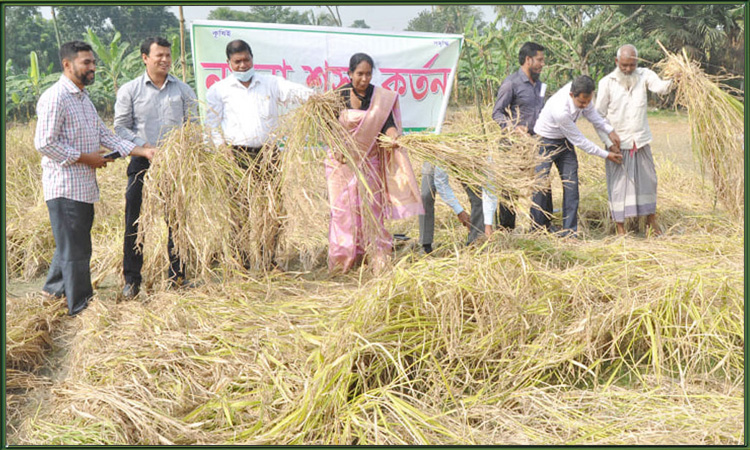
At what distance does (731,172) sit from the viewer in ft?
15.0

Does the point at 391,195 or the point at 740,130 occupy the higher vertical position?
the point at 740,130

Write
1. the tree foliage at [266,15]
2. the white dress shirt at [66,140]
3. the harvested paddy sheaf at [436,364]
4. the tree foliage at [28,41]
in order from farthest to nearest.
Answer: the tree foliage at [266,15], the tree foliage at [28,41], the white dress shirt at [66,140], the harvested paddy sheaf at [436,364]

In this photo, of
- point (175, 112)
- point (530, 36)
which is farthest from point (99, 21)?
point (175, 112)

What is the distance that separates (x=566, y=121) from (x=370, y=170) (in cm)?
169

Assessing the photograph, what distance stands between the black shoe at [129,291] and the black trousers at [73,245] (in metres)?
0.24

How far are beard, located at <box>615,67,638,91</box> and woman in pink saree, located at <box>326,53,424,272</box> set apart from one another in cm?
198

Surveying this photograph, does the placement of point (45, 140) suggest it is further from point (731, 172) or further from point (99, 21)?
point (99, 21)

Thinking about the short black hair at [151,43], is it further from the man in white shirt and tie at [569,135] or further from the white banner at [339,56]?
the man in white shirt and tie at [569,135]

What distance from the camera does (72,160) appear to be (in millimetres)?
3609

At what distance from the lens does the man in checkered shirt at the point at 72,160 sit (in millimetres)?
3557

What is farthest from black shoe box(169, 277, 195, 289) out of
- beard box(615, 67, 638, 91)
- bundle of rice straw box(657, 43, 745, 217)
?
bundle of rice straw box(657, 43, 745, 217)

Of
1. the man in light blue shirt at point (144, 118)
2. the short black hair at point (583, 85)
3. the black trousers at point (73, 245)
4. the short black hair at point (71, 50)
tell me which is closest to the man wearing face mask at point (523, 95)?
the short black hair at point (583, 85)

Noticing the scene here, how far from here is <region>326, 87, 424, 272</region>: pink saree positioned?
3.93 metres

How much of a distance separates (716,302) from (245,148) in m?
2.87
